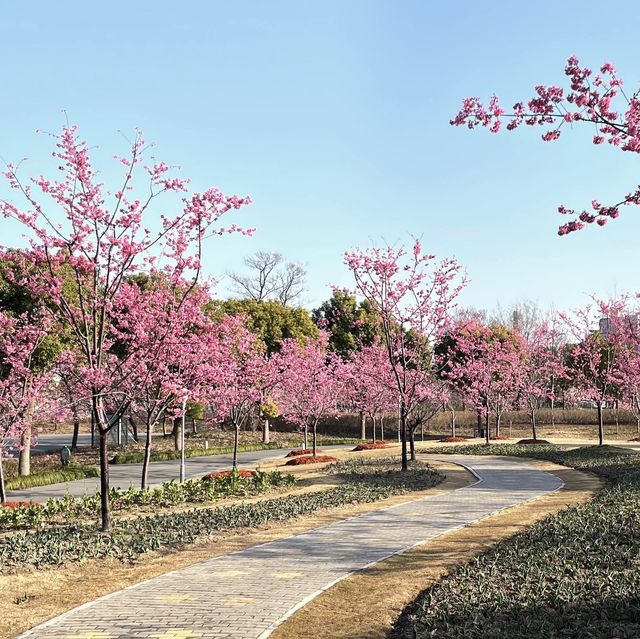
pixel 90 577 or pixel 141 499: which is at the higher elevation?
pixel 90 577

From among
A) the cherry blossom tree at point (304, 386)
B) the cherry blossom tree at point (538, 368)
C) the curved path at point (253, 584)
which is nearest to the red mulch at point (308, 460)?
the cherry blossom tree at point (304, 386)

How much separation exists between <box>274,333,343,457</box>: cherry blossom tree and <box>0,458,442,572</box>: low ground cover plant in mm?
14137

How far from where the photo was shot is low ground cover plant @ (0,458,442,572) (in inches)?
406

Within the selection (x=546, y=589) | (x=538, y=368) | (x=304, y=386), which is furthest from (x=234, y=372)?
(x=538, y=368)

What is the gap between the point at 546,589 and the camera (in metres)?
7.48

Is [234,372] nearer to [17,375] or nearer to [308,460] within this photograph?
[308,460]

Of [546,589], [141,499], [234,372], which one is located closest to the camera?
[546,589]

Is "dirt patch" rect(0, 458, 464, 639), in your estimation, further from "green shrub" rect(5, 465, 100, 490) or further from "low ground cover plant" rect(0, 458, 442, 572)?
"green shrub" rect(5, 465, 100, 490)

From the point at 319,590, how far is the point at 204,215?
7862 millimetres

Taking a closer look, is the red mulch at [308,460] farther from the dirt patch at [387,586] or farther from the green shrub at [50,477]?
A: the dirt patch at [387,586]

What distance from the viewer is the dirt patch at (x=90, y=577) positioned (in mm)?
7781

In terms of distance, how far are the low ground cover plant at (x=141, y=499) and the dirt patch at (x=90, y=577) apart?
4.24 meters

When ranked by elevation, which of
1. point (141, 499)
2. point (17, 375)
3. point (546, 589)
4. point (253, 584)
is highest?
point (17, 375)

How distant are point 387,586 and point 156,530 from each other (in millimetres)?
5320
